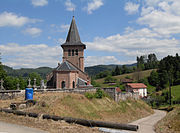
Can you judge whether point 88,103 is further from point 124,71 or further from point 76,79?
point 124,71

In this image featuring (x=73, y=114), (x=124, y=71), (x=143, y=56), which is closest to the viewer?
(x=73, y=114)

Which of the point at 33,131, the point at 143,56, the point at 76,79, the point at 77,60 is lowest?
the point at 33,131

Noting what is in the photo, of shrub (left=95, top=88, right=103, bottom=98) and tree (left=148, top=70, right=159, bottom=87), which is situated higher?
tree (left=148, top=70, right=159, bottom=87)

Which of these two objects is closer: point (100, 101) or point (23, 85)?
point (100, 101)

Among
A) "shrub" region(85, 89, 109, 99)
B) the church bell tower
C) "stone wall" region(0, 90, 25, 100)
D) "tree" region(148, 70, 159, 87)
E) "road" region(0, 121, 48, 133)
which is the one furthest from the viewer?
"tree" region(148, 70, 159, 87)

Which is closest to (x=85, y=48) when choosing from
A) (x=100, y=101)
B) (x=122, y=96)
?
(x=122, y=96)

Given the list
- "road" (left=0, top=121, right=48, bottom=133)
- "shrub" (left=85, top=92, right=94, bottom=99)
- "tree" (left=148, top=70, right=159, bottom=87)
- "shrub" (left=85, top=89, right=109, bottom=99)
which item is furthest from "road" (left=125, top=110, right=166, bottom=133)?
"tree" (left=148, top=70, right=159, bottom=87)

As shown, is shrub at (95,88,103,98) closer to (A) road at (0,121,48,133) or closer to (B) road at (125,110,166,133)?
(B) road at (125,110,166,133)

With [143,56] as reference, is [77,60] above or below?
below

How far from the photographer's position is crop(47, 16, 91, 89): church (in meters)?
38.2

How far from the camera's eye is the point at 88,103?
2425 centimetres

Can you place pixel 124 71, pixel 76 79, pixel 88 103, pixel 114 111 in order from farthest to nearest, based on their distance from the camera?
pixel 124 71 → pixel 76 79 → pixel 114 111 → pixel 88 103

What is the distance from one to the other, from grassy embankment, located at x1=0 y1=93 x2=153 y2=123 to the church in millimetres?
11309

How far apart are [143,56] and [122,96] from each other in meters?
152
